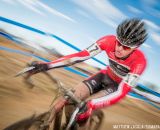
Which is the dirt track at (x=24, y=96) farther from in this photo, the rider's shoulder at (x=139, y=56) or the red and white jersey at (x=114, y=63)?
the rider's shoulder at (x=139, y=56)

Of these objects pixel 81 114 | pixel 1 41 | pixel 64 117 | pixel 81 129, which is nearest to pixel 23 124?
pixel 64 117

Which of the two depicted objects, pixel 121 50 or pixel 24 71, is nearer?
pixel 24 71

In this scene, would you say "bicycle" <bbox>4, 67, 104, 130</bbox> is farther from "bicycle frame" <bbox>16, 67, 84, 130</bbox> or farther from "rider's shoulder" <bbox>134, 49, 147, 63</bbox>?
"rider's shoulder" <bbox>134, 49, 147, 63</bbox>

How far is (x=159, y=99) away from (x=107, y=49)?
5483 mm

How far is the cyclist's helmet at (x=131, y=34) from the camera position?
3768mm

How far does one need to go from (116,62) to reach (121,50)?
0.35 meters

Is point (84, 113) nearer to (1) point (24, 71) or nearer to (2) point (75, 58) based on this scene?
(1) point (24, 71)

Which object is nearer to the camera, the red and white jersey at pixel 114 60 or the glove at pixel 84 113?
the glove at pixel 84 113

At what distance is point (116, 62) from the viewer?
4266 millimetres

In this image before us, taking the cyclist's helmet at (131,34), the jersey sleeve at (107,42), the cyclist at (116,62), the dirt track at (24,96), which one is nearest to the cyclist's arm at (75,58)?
the cyclist at (116,62)

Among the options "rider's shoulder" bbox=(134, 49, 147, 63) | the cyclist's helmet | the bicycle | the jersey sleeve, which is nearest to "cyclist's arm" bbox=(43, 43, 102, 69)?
the jersey sleeve

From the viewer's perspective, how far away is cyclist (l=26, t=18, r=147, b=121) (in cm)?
325

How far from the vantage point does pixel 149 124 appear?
27.1 ft

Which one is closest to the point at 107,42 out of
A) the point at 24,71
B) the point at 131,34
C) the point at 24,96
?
the point at 131,34
